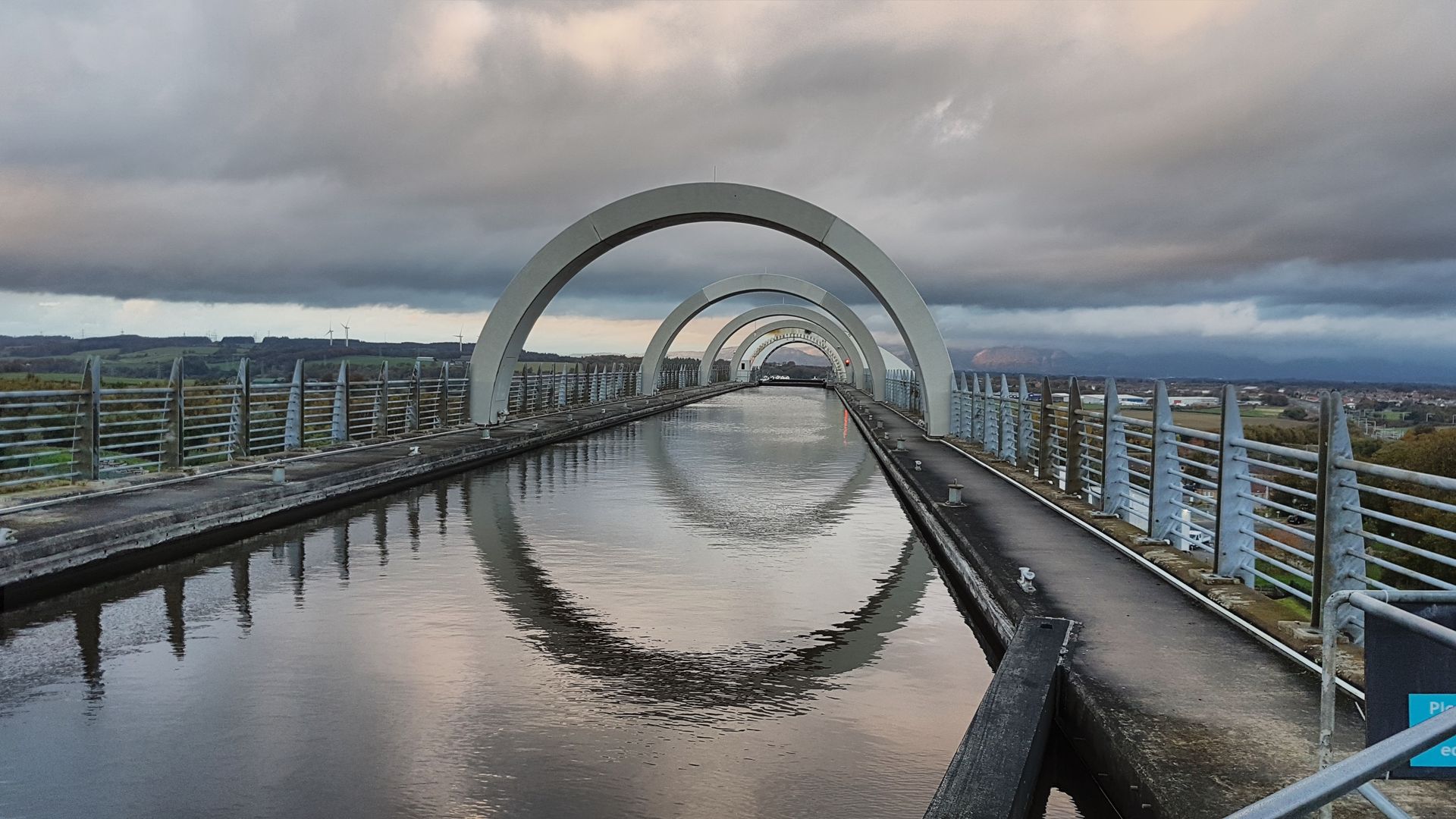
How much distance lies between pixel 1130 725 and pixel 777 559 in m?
4.85

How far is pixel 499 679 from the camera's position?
5289 millimetres

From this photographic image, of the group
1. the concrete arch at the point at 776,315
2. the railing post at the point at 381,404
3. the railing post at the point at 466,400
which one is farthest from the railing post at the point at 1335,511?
the concrete arch at the point at 776,315

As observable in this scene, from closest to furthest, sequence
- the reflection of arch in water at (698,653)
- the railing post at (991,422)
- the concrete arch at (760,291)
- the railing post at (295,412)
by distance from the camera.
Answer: the reflection of arch in water at (698,653) → the railing post at (295,412) → the railing post at (991,422) → the concrete arch at (760,291)

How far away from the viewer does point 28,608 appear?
6668 millimetres

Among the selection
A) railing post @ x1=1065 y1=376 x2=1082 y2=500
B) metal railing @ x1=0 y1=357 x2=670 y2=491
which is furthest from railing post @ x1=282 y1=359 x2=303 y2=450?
railing post @ x1=1065 y1=376 x2=1082 y2=500

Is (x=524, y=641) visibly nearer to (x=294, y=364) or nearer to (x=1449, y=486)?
(x=1449, y=486)

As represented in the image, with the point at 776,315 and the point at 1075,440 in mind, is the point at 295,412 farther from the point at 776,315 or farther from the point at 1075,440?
the point at 776,315

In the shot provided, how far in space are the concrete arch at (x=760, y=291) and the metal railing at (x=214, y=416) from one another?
14426 millimetres

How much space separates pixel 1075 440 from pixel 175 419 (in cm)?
1071

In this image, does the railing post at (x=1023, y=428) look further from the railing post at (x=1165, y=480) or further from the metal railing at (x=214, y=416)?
the metal railing at (x=214, y=416)

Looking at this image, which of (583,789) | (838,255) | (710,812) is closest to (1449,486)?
(710,812)

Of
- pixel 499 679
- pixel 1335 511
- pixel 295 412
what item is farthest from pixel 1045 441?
pixel 295 412

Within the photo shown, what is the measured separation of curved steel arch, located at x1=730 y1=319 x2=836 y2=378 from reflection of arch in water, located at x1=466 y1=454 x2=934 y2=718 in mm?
58772

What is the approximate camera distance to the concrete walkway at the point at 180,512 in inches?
294
